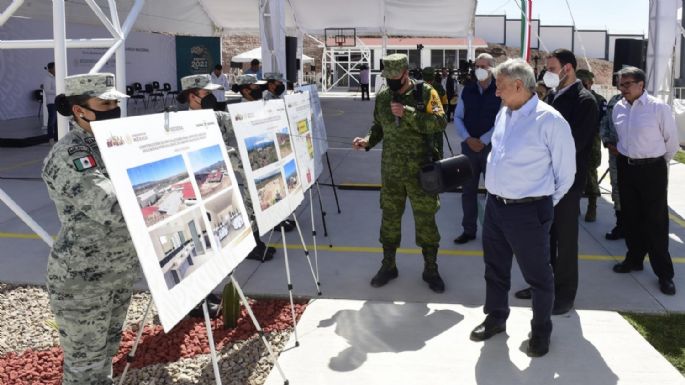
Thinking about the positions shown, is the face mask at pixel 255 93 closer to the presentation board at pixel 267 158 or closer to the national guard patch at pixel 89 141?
the presentation board at pixel 267 158

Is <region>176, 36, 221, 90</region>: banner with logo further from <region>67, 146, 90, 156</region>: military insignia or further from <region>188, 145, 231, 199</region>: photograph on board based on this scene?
<region>67, 146, 90, 156</region>: military insignia

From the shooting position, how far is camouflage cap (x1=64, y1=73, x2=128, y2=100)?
2947mm

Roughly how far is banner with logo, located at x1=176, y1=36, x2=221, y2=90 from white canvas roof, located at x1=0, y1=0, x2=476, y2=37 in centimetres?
411

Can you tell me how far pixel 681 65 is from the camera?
25016 millimetres

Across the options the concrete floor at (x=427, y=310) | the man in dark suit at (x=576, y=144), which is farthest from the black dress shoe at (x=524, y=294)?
the man in dark suit at (x=576, y=144)

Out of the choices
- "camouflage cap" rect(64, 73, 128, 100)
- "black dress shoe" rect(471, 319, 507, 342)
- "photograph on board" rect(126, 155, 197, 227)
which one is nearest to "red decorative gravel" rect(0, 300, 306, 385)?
"black dress shoe" rect(471, 319, 507, 342)

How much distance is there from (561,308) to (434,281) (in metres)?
1.05

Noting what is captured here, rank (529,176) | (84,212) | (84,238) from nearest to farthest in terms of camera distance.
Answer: (84,212)
(84,238)
(529,176)

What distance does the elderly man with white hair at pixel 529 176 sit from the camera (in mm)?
3750

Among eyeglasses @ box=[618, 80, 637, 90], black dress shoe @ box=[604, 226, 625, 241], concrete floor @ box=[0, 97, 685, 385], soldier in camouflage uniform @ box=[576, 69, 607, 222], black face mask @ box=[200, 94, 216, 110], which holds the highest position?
eyeglasses @ box=[618, 80, 637, 90]

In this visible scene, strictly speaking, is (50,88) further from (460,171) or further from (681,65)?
(681,65)

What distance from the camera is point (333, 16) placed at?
24.3m

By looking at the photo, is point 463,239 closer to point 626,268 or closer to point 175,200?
point 626,268

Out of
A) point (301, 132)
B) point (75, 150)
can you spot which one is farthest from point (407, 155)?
point (75, 150)
